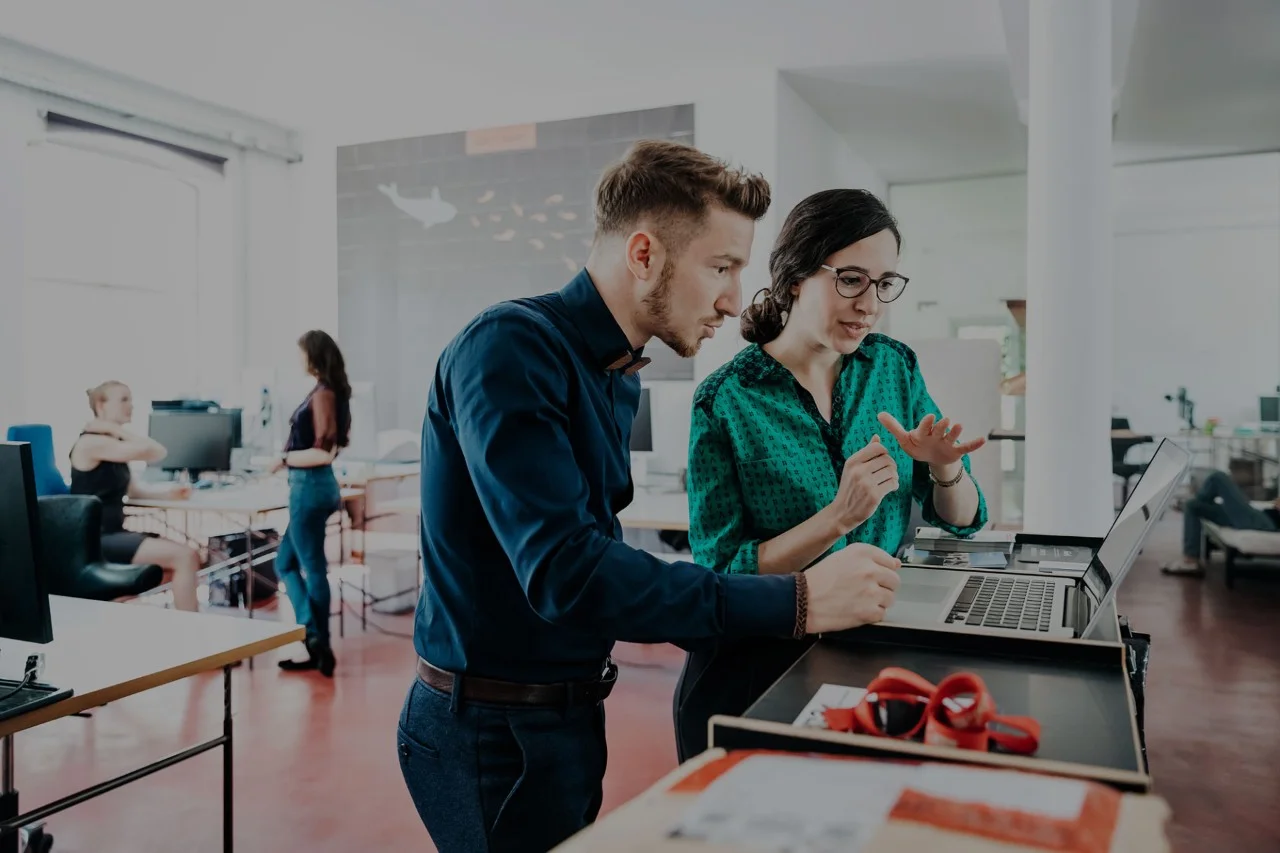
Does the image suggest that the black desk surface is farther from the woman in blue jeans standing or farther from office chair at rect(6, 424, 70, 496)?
office chair at rect(6, 424, 70, 496)

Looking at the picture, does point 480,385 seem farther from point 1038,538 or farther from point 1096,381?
point 1096,381

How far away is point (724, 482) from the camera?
59.4 inches

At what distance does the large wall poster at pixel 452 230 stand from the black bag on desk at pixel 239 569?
1.61m

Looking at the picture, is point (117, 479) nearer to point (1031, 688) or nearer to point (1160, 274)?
point (1031, 688)

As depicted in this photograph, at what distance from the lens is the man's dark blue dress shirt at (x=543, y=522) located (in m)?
0.99

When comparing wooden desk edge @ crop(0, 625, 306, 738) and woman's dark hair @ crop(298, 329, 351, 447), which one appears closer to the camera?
wooden desk edge @ crop(0, 625, 306, 738)

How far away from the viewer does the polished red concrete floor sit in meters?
2.75

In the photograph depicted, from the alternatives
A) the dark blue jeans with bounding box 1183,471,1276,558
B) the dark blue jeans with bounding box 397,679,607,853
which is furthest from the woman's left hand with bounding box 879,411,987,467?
the dark blue jeans with bounding box 1183,471,1276,558

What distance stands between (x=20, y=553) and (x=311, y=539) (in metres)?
2.94

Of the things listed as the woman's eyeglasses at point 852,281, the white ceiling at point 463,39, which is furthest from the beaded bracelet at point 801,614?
the white ceiling at point 463,39

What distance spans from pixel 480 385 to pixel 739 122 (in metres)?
5.60

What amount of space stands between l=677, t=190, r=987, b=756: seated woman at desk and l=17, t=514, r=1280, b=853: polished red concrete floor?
112 centimetres

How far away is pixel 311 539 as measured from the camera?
14.3 ft

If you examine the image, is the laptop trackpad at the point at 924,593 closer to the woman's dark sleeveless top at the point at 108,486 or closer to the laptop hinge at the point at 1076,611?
the laptop hinge at the point at 1076,611
